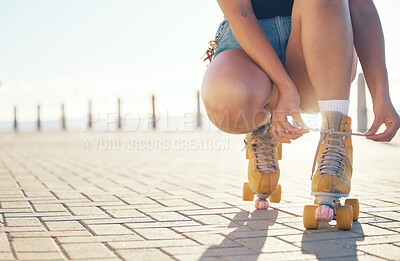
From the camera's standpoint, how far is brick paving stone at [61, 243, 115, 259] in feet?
4.93

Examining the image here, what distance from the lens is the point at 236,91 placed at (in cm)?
211

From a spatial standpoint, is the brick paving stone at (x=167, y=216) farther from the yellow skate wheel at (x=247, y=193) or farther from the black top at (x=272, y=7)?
the black top at (x=272, y=7)

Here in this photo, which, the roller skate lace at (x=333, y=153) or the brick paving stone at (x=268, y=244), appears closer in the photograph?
the brick paving stone at (x=268, y=244)

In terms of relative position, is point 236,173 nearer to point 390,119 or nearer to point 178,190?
point 178,190

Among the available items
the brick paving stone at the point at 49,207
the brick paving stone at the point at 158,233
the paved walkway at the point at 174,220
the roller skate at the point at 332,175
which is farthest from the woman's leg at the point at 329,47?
the brick paving stone at the point at 49,207

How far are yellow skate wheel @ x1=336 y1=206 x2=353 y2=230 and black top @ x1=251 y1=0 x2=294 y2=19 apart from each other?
39.2 inches

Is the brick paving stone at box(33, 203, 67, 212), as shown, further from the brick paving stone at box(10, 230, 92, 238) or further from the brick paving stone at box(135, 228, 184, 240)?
the brick paving stone at box(135, 228, 184, 240)

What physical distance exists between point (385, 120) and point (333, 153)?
10.6 inches

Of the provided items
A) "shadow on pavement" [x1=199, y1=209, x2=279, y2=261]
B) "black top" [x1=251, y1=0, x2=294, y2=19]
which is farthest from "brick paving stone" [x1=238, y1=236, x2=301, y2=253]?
"black top" [x1=251, y1=0, x2=294, y2=19]

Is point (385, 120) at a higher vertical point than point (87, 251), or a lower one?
higher

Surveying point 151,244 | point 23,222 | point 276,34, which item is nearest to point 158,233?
point 151,244

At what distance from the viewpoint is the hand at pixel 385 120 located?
1886 millimetres

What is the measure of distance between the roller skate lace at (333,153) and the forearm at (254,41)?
24 centimetres

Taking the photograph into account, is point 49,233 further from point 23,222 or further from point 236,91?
point 236,91
